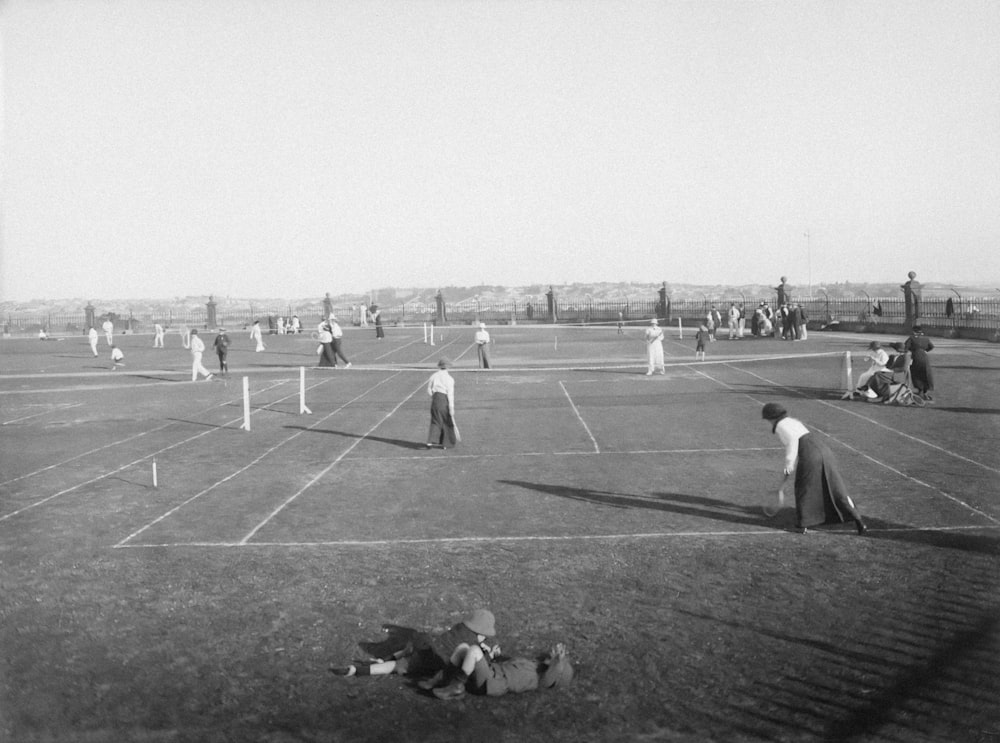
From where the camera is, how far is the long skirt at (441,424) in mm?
16391

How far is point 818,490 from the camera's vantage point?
10391 mm

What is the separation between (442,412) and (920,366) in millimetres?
11184

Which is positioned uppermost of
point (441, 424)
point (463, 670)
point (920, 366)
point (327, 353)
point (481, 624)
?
point (327, 353)

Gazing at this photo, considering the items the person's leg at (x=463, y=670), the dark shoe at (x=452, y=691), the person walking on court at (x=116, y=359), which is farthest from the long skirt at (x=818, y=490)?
the person walking on court at (x=116, y=359)

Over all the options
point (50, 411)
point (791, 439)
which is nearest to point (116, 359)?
point (50, 411)

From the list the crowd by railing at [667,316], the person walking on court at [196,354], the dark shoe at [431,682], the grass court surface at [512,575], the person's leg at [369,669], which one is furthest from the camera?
the crowd by railing at [667,316]

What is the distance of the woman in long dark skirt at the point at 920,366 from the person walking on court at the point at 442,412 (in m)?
10.9

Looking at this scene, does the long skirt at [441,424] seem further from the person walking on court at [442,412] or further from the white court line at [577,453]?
the white court line at [577,453]

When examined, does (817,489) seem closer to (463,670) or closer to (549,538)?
(549,538)

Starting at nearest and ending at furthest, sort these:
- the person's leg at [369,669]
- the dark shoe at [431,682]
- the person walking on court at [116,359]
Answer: the dark shoe at [431,682], the person's leg at [369,669], the person walking on court at [116,359]

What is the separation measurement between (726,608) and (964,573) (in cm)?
259

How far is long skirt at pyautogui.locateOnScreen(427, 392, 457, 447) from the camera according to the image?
1639 centimetres

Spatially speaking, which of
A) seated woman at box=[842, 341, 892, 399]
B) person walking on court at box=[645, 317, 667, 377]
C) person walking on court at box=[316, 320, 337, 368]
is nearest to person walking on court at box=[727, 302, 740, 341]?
person walking on court at box=[645, 317, 667, 377]

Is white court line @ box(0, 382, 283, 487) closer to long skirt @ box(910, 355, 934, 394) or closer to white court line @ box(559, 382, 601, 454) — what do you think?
white court line @ box(559, 382, 601, 454)
